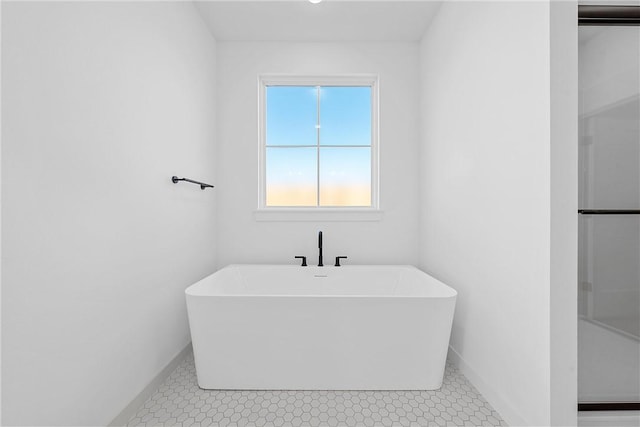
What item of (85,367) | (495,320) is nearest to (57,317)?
(85,367)

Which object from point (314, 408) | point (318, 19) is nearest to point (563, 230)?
point (314, 408)

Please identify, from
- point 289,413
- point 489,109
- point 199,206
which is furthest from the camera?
point 199,206

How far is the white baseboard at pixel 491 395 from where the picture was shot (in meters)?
1.40

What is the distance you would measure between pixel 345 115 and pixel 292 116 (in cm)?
49

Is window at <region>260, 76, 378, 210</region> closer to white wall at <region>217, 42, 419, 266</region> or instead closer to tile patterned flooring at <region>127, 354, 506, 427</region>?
white wall at <region>217, 42, 419, 266</region>

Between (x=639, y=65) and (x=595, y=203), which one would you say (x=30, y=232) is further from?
(x=639, y=65)

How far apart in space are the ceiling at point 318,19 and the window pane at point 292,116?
44cm

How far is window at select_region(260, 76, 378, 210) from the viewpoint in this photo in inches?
112

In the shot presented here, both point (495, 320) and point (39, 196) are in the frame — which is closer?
point (39, 196)

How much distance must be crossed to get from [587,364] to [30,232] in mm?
2273

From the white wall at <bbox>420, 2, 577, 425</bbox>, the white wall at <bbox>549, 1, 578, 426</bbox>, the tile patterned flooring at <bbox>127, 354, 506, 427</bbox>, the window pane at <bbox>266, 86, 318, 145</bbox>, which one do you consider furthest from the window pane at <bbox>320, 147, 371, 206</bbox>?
the white wall at <bbox>549, 1, 578, 426</bbox>

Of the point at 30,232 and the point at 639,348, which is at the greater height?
the point at 30,232

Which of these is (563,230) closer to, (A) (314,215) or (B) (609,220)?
(B) (609,220)

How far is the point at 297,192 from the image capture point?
287 cm
